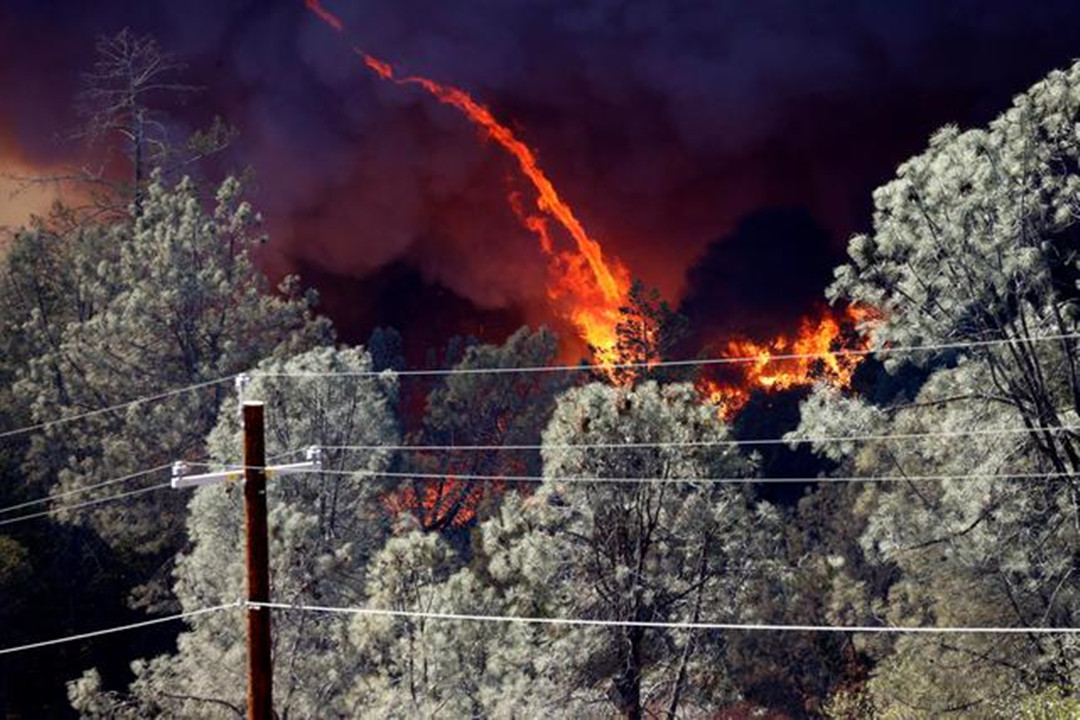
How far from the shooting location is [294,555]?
1335 inches

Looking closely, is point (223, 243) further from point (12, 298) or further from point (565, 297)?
point (565, 297)

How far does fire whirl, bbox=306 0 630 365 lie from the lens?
3555 inches

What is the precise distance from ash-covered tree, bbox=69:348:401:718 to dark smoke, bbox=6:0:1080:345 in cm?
4901

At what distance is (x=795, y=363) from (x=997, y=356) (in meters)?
48.2

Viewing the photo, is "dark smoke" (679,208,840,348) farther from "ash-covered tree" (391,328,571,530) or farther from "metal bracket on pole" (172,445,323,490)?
"metal bracket on pole" (172,445,323,490)

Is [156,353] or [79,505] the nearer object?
[79,505]

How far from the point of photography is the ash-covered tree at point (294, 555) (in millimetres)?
32812

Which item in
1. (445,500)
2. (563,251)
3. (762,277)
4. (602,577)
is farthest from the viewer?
(563,251)

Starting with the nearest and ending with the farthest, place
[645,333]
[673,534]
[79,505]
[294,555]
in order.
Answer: [673,534], [294,555], [79,505], [645,333]

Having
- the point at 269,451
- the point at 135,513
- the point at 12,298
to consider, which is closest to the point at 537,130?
the point at 12,298

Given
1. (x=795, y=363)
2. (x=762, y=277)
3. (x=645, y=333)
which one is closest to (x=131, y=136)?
(x=645, y=333)

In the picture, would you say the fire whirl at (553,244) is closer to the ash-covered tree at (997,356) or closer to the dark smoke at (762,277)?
the dark smoke at (762,277)

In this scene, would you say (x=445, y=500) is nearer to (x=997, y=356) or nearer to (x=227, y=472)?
(x=997, y=356)

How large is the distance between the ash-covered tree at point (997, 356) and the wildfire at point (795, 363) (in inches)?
1376
